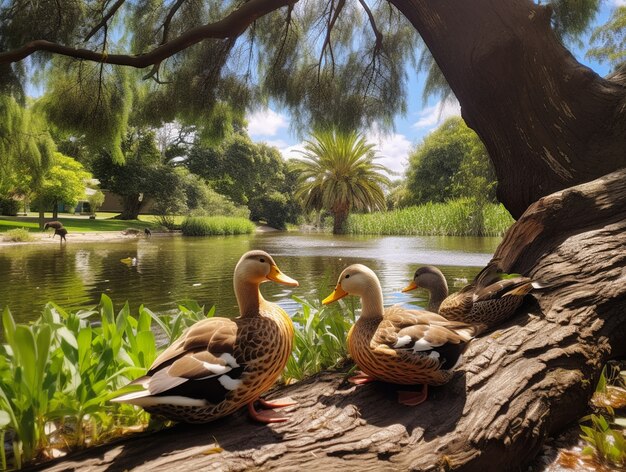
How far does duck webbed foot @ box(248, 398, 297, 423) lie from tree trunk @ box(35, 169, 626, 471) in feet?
0.11

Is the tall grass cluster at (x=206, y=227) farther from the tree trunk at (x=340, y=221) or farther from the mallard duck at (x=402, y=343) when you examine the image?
the mallard duck at (x=402, y=343)

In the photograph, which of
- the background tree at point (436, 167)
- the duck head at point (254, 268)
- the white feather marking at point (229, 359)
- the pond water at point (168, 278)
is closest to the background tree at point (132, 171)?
the pond water at point (168, 278)

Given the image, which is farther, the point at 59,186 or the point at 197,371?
the point at 59,186

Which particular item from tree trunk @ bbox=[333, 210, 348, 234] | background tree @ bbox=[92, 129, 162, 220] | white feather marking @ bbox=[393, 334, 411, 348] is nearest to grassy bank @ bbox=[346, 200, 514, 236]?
tree trunk @ bbox=[333, 210, 348, 234]

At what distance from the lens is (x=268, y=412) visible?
1.44 metres

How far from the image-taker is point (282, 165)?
42312mm

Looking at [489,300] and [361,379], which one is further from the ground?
[489,300]

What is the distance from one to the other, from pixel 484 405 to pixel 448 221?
18.7 m

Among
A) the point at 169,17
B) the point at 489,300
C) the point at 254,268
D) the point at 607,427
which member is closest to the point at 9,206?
the point at 169,17

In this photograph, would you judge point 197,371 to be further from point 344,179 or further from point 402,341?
point 344,179

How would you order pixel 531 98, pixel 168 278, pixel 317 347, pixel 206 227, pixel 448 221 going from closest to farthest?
1. pixel 317 347
2. pixel 531 98
3. pixel 168 278
4. pixel 448 221
5. pixel 206 227

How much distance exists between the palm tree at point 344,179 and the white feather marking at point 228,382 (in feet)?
84.0

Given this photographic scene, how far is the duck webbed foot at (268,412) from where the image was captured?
1.37 metres

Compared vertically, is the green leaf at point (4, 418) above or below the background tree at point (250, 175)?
below
